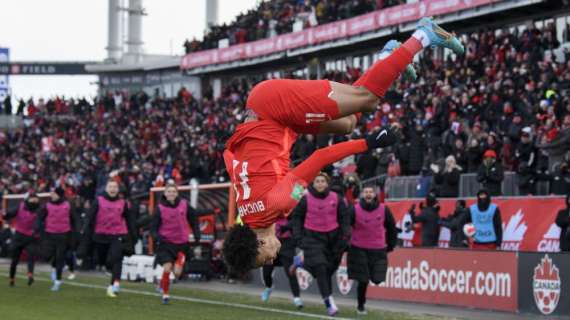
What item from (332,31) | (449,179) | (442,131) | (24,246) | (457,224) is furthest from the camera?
(332,31)

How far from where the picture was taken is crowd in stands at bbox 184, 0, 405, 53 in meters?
37.0

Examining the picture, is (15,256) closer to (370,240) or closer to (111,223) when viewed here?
(111,223)

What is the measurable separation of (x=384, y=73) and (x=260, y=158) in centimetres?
133

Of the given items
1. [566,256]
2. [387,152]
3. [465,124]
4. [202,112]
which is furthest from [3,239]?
[566,256]

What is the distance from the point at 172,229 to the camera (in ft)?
63.3

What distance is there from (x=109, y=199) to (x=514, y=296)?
7.53m

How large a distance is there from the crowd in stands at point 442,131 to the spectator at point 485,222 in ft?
5.61

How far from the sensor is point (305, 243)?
17.3 metres

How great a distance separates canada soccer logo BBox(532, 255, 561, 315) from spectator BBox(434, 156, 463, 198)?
4.57m

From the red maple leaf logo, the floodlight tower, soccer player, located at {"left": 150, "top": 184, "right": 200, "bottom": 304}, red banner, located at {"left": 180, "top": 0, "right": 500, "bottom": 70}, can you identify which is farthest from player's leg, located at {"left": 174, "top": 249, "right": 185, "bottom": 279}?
the floodlight tower

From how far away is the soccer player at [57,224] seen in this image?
2173 cm

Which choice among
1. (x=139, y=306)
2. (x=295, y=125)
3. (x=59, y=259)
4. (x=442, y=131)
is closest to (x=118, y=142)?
(x=442, y=131)

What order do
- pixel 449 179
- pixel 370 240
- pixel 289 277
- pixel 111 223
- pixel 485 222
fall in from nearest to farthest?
1. pixel 370 240
2. pixel 485 222
3. pixel 289 277
4. pixel 111 223
5. pixel 449 179

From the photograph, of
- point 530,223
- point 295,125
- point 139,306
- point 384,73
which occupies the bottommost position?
point 139,306
